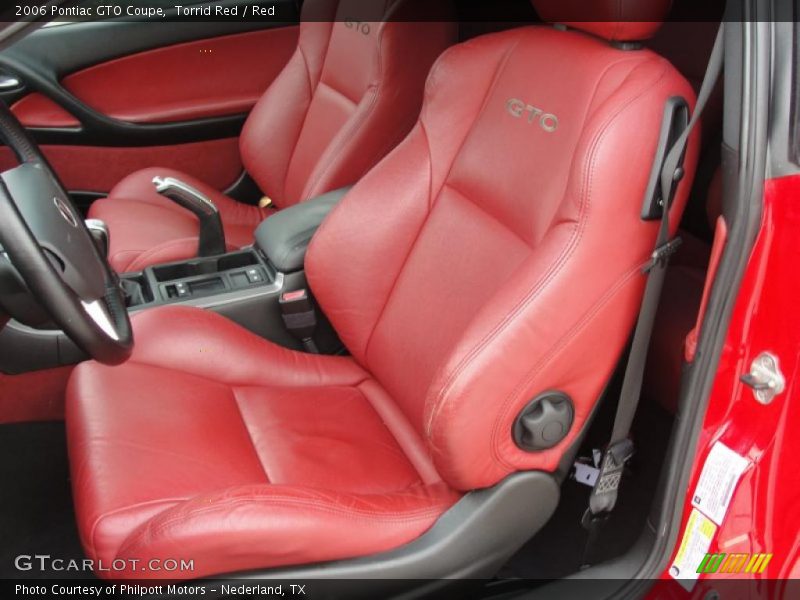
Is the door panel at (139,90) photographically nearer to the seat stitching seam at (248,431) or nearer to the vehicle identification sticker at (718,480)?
the seat stitching seam at (248,431)

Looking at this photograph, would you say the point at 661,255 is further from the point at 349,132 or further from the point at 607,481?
the point at 349,132

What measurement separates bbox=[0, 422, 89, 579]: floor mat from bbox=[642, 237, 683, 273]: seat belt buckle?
110cm

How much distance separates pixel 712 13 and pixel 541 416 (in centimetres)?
74

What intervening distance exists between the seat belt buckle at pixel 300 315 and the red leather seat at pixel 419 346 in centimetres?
10

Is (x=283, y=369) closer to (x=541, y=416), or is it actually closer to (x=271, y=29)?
(x=541, y=416)

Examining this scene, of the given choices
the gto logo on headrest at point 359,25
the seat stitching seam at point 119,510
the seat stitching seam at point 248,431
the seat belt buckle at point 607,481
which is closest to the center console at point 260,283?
the seat stitching seam at point 248,431

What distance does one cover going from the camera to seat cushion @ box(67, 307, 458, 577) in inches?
43.9

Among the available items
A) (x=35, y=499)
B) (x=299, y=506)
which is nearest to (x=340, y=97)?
(x=35, y=499)

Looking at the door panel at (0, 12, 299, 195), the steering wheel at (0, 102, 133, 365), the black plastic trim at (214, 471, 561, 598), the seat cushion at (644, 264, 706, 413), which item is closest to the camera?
the steering wheel at (0, 102, 133, 365)

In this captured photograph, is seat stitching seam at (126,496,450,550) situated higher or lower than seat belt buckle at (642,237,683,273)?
lower

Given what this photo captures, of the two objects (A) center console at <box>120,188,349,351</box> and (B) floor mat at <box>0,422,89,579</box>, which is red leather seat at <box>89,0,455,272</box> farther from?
(B) floor mat at <box>0,422,89,579</box>

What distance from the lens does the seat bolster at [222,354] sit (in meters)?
1.51

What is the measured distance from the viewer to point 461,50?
1465 millimetres

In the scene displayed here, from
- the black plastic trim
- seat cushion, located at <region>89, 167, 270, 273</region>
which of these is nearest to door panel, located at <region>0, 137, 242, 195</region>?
seat cushion, located at <region>89, 167, 270, 273</region>
